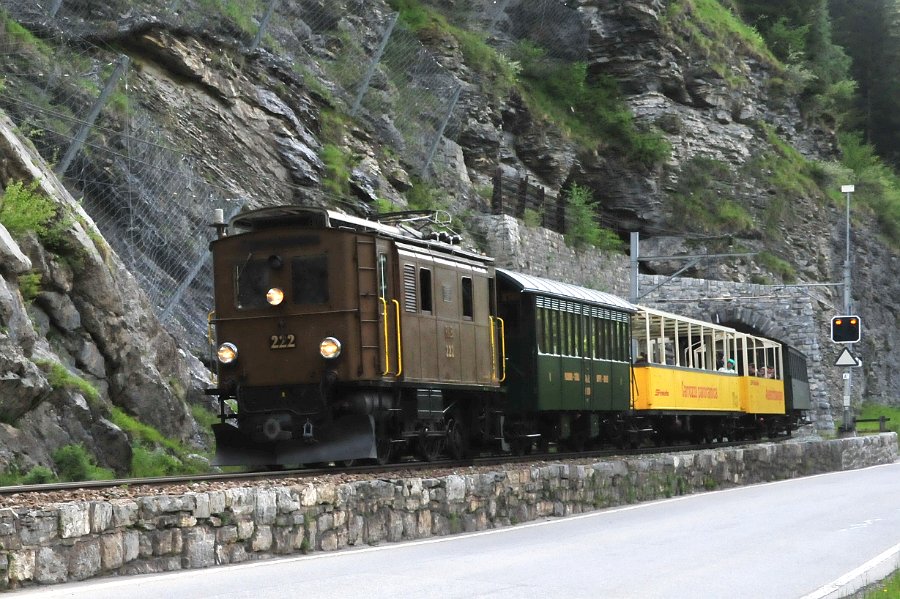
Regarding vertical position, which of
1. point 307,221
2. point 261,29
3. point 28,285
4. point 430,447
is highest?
point 261,29

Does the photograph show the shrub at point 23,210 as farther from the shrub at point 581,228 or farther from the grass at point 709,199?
the grass at point 709,199

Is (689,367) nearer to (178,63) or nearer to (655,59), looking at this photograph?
(178,63)

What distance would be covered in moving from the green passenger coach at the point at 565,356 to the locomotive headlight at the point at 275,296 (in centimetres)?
602

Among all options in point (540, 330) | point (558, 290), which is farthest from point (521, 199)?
point (540, 330)

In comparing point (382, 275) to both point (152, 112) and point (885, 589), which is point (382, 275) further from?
point (152, 112)

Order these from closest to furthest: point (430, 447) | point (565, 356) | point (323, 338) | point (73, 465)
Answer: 1. point (73, 465)
2. point (323, 338)
3. point (430, 447)
4. point (565, 356)

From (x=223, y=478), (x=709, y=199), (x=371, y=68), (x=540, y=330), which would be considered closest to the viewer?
(x=223, y=478)

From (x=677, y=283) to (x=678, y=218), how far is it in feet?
19.0

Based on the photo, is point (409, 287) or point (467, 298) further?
point (467, 298)

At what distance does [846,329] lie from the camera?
33812 millimetres

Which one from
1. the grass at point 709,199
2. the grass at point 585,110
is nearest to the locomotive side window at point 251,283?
the grass at point 585,110

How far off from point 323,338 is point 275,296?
0.86 m

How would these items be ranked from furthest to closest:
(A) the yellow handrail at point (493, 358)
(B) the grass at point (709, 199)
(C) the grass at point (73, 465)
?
1. (B) the grass at point (709, 199)
2. (A) the yellow handrail at point (493, 358)
3. (C) the grass at point (73, 465)

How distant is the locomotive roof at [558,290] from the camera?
2205 centimetres
